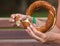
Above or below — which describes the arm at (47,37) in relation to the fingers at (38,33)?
below

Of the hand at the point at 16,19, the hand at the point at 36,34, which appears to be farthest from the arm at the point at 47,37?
the hand at the point at 16,19

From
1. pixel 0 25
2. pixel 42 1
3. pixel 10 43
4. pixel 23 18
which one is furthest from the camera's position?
pixel 0 25

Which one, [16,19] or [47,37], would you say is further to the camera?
[16,19]

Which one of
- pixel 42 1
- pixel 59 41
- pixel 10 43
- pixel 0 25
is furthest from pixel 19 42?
pixel 59 41

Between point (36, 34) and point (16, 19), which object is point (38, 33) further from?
point (16, 19)

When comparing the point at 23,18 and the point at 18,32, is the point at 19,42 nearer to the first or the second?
the point at 18,32

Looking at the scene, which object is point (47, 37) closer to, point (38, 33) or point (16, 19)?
point (38, 33)

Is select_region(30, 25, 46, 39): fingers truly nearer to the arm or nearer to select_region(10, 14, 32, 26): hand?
the arm

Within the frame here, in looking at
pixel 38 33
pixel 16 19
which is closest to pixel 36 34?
pixel 38 33

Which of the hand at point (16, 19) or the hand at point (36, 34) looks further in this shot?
the hand at point (16, 19)

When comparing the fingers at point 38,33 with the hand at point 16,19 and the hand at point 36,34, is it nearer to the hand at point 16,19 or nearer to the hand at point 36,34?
the hand at point 36,34

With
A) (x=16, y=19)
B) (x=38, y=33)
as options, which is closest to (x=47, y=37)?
(x=38, y=33)
